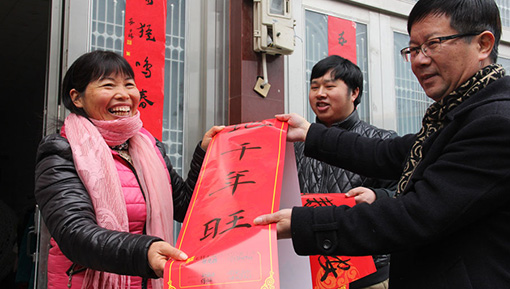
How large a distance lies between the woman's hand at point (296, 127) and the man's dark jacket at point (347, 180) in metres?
0.51

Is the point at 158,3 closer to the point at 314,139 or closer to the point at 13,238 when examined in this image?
the point at 314,139

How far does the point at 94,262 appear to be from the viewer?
1562 millimetres

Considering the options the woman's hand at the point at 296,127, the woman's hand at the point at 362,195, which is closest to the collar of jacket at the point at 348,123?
the woman's hand at the point at 362,195

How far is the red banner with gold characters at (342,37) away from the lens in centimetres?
A: 429

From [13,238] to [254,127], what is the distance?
3.64 meters

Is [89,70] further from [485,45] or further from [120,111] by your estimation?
[485,45]

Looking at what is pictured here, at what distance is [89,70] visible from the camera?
2.03 m

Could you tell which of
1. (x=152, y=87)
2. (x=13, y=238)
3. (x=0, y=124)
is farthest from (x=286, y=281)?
(x=0, y=124)

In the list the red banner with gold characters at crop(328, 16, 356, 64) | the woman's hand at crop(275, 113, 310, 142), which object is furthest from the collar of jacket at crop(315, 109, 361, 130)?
the red banner with gold characters at crop(328, 16, 356, 64)

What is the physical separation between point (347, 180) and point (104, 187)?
1223 mm

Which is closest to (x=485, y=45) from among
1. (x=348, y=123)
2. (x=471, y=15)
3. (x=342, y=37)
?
(x=471, y=15)

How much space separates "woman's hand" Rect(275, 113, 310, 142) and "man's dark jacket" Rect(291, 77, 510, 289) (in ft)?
1.92

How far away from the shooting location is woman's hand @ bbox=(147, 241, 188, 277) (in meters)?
1.42

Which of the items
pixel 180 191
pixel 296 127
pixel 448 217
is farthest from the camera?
pixel 180 191
